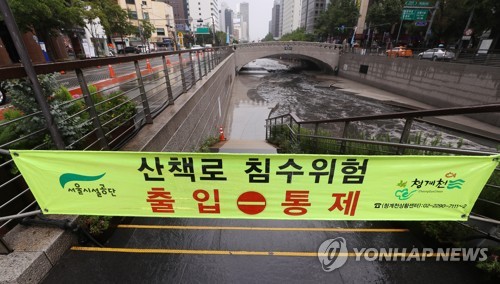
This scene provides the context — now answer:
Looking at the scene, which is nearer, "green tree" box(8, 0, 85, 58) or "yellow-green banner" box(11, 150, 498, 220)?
"yellow-green banner" box(11, 150, 498, 220)

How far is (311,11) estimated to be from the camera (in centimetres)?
9219

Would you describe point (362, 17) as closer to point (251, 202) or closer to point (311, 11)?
point (311, 11)

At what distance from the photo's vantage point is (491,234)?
91.6 inches

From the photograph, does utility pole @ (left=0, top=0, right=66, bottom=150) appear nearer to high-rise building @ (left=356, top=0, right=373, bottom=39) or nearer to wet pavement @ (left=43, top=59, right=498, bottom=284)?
wet pavement @ (left=43, top=59, right=498, bottom=284)

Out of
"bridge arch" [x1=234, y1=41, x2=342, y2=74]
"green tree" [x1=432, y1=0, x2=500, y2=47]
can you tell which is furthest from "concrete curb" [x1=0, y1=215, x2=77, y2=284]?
"bridge arch" [x1=234, y1=41, x2=342, y2=74]

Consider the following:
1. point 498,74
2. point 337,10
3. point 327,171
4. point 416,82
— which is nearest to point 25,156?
point 327,171

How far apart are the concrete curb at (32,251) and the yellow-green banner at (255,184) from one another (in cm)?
24

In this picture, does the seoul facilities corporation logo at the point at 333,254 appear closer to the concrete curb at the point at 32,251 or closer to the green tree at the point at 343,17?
the concrete curb at the point at 32,251

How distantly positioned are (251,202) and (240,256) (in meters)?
0.66

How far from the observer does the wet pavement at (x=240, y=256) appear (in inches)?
88.9

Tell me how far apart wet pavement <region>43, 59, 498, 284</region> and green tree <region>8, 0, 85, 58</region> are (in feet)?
58.0

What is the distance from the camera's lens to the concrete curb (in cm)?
201

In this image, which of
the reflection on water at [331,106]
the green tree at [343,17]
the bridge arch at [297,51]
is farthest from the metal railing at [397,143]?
the green tree at [343,17]

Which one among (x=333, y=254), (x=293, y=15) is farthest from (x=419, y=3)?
(x=293, y=15)
